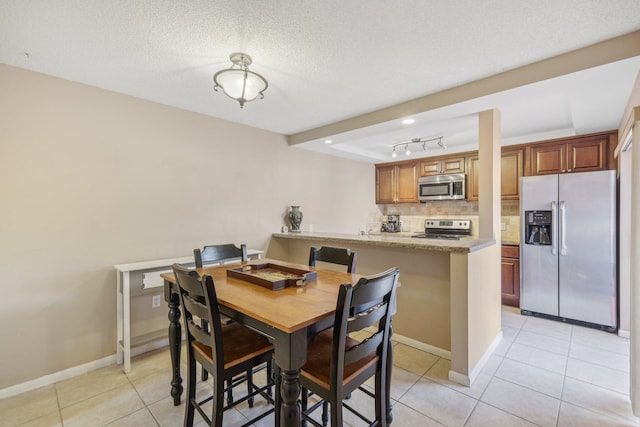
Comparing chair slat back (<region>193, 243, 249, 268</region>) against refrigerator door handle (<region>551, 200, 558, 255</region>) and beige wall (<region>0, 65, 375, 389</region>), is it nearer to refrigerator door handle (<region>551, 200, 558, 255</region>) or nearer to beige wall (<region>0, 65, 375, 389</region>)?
beige wall (<region>0, 65, 375, 389</region>)

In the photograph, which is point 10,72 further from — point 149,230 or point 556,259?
point 556,259

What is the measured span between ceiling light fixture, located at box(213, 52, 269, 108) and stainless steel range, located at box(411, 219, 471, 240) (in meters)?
3.59

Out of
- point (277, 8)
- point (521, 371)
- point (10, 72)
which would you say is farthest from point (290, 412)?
point (10, 72)

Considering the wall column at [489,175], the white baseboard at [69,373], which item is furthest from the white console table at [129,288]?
the wall column at [489,175]

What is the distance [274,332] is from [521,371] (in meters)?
2.24

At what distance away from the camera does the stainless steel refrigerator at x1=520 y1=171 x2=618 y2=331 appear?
3064 mm

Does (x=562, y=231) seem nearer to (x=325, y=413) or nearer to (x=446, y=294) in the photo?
(x=446, y=294)

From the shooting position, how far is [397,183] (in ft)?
17.3

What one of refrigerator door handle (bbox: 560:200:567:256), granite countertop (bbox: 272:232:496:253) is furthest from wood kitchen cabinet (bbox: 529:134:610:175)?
granite countertop (bbox: 272:232:496:253)

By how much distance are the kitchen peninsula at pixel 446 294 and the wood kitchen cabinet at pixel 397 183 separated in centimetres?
247

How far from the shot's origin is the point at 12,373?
2.09 meters

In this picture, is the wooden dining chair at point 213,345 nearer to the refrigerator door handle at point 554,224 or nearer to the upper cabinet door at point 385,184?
the refrigerator door handle at point 554,224

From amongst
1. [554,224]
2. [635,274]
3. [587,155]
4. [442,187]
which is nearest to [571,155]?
[587,155]

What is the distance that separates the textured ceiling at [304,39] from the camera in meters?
1.52
